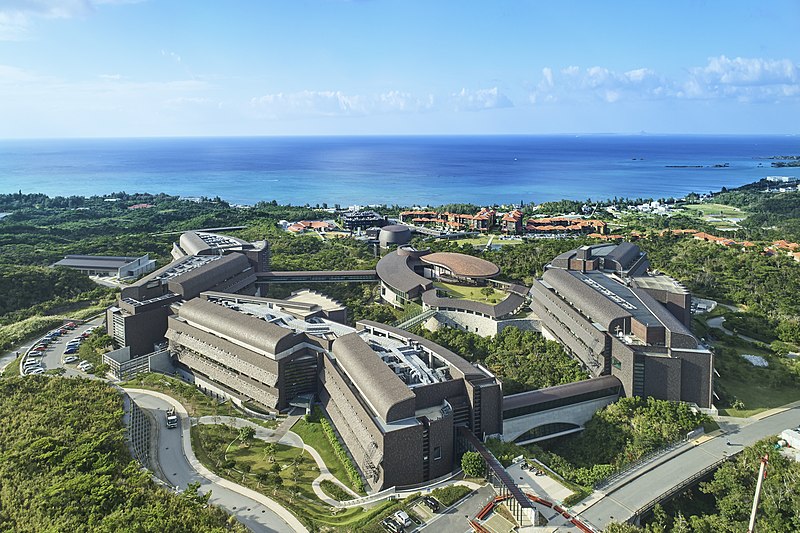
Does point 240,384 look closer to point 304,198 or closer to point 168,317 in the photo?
point 168,317

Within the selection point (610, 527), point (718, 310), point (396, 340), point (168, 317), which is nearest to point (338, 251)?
point (168, 317)

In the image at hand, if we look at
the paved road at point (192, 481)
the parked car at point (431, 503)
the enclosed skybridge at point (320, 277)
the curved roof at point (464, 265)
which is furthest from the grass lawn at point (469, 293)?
the paved road at point (192, 481)

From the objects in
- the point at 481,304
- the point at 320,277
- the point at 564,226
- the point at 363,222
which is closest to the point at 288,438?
the point at 481,304

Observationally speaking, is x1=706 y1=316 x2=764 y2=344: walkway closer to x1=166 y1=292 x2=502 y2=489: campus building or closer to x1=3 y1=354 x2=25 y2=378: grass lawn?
x1=166 y1=292 x2=502 y2=489: campus building

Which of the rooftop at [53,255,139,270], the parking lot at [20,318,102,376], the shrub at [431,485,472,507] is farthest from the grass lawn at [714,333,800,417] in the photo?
the rooftop at [53,255,139,270]

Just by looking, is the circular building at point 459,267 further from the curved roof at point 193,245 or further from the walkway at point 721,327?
the curved roof at point 193,245
